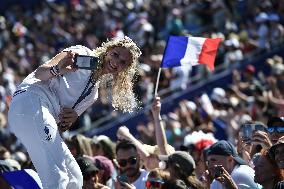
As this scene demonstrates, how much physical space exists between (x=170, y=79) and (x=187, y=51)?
8072 millimetres

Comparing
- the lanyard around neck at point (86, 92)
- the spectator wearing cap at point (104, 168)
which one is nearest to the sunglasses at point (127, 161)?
the spectator wearing cap at point (104, 168)

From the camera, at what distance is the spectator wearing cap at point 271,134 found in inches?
291

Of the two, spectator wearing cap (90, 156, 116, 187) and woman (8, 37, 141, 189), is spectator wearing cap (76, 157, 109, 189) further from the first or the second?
spectator wearing cap (90, 156, 116, 187)

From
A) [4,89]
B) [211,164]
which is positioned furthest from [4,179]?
[4,89]

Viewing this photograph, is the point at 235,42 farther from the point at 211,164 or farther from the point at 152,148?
the point at 211,164

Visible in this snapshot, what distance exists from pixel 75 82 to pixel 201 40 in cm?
306

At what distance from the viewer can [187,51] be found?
9352 mm

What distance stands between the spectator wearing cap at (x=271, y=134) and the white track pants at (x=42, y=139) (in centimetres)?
178

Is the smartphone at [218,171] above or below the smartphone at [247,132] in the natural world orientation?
above

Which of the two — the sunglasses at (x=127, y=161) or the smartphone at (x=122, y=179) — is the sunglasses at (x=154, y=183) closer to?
the smartphone at (x=122, y=179)

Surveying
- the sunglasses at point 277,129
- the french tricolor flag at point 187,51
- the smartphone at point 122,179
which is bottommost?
the smartphone at point 122,179

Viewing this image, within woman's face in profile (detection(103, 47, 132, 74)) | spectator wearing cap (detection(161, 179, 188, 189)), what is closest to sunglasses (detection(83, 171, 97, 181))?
woman's face in profile (detection(103, 47, 132, 74))

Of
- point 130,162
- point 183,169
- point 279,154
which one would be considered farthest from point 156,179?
point 130,162

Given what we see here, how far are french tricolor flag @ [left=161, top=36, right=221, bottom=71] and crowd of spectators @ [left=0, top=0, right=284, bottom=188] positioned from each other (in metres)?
0.47
